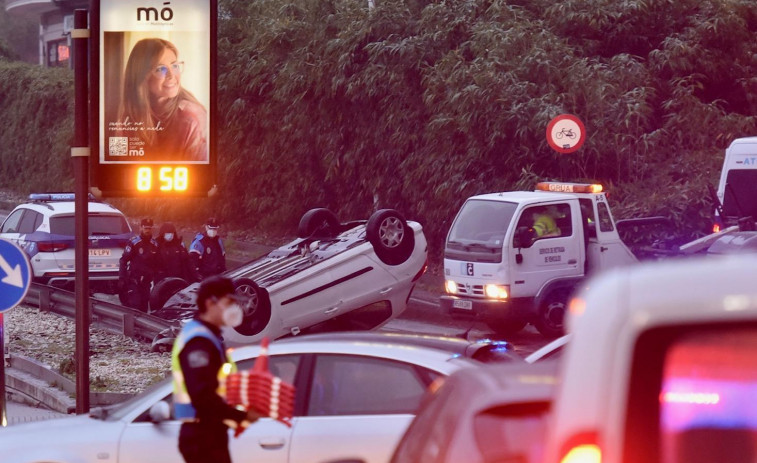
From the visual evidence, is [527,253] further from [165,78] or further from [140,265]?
[165,78]

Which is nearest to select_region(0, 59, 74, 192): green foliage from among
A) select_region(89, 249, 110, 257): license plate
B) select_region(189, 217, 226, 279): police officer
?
select_region(89, 249, 110, 257): license plate

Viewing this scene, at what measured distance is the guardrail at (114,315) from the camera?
15.8 metres

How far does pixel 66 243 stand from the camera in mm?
21125

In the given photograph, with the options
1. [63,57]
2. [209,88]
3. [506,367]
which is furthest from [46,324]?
[63,57]

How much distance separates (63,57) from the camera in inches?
2719

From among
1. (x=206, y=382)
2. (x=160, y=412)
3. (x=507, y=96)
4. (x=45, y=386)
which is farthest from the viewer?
(x=507, y=96)

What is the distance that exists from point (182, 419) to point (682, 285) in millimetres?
4044

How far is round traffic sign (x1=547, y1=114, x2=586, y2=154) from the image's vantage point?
18578 millimetres

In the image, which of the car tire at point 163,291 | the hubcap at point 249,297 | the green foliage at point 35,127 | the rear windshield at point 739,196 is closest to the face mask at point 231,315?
the hubcap at point 249,297

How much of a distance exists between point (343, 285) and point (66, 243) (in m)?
8.01

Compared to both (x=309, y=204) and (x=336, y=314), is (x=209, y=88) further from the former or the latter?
(x=309, y=204)

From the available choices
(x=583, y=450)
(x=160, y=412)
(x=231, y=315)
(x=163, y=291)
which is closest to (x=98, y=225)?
(x=163, y=291)

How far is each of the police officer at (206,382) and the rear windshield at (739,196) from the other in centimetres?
1456

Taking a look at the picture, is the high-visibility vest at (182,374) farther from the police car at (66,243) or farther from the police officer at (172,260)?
the police car at (66,243)
